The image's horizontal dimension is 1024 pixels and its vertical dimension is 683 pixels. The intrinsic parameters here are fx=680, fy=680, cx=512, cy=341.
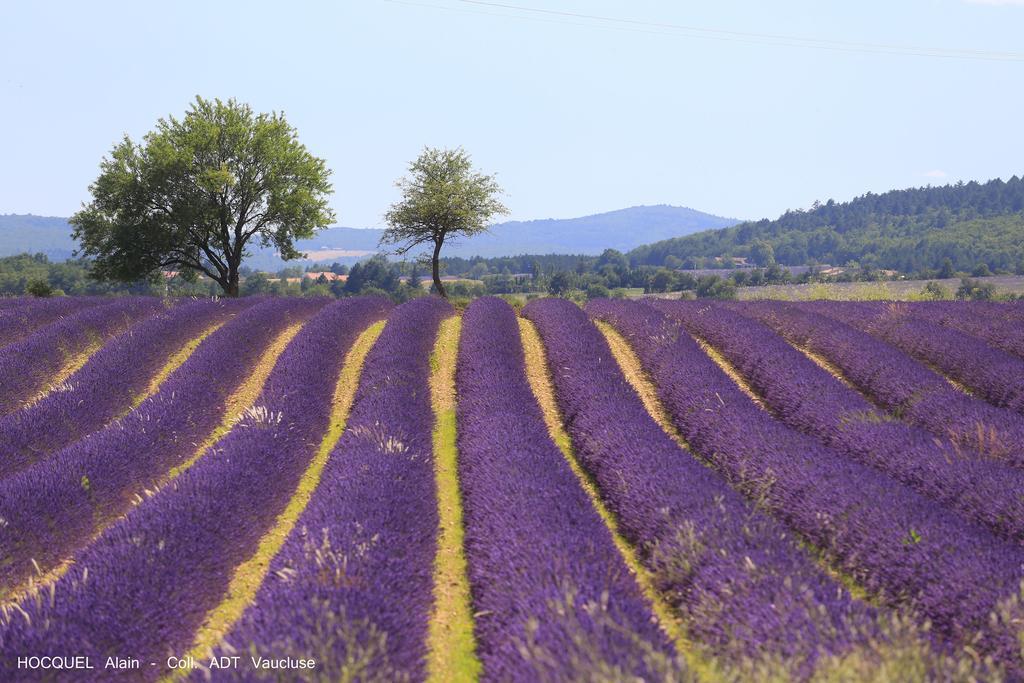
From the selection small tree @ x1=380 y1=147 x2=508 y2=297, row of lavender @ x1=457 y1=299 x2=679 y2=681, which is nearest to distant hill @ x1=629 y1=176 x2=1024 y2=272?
small tree @ x1=380 y1=147 x2=508 y2=297

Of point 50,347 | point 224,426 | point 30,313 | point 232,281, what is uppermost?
point 30,313

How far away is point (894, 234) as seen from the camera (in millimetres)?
135375

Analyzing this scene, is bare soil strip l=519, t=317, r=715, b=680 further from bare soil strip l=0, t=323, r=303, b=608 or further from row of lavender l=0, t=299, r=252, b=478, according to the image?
row of lavender l=0, t=299, r=252, b=478

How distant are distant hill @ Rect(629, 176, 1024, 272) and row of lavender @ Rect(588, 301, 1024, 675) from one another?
322ft

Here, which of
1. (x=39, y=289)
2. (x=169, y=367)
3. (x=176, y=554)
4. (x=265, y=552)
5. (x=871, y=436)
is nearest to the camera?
(x=176, y=554)

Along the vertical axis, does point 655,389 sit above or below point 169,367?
below

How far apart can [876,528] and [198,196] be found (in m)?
28.7

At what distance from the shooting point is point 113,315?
1487 cm

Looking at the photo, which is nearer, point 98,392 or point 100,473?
point 100,473

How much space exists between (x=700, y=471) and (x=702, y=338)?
318 inches

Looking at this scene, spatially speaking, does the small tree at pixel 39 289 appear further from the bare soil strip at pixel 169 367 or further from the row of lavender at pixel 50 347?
the bare soil strip at pixel 169 367

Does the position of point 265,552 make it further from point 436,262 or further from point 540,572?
point 436,262

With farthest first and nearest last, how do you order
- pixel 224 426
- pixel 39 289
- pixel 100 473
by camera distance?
pixel 39 289 → pixel 224 426 → pixel 100 473

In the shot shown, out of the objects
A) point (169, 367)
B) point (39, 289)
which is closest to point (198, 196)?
point (39, 289)
